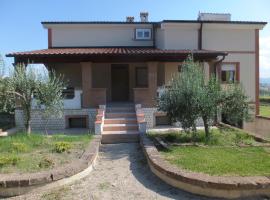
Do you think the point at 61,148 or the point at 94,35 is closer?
the point at 61,148

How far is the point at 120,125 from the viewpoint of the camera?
1260 cm

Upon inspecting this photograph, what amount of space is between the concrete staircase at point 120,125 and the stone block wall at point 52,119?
899 millimetres

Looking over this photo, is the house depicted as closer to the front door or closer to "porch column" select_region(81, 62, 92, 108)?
the front door

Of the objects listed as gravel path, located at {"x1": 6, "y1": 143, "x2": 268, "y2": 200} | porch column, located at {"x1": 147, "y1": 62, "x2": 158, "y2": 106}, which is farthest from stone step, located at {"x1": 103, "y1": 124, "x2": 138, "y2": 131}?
gravel path, located at {"x1": 6, "y1": 143, "x2": 268, "y2": 200}

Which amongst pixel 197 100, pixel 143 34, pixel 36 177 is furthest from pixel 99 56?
pixel 36 177

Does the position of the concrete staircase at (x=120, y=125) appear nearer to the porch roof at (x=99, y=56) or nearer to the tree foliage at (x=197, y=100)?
the tree foliage at (x=197, y=100)

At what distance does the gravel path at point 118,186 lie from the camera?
5.86 meters

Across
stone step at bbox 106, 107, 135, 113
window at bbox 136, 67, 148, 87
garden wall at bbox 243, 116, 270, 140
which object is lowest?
garden wall at bbox 243, 116, 270, 140

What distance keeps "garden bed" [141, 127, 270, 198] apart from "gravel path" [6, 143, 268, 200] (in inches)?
9.3

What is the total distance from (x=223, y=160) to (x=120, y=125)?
18.8 ft

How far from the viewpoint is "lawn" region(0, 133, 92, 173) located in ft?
23.3

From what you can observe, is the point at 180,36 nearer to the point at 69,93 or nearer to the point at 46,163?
the point at 69,93

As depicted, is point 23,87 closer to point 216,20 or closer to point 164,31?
point 164,31

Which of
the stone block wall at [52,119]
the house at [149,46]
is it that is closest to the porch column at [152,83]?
the house at [149,46]
